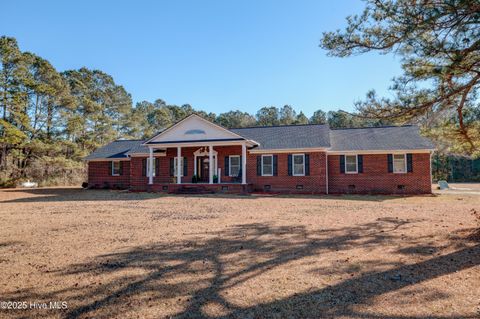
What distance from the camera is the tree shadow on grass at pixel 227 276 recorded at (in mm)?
3588

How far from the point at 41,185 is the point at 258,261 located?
106 ft

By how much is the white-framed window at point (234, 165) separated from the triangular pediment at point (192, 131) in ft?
6.57

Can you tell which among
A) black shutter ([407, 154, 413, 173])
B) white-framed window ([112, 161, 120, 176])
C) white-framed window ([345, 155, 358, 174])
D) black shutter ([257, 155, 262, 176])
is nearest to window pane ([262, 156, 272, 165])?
black shutter ([257, 155, 262, 176])

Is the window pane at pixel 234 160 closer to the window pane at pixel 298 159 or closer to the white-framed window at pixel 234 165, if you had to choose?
the white-framed window at pixel 234 165

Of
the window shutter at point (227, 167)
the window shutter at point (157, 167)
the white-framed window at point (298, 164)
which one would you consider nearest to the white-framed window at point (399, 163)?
the white-framed window at point (298, 164)

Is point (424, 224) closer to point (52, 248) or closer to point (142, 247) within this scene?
point (142, 247)

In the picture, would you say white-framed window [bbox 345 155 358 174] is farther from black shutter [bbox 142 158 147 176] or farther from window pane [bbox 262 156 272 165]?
black shutter [bbox 142 158 147 176]

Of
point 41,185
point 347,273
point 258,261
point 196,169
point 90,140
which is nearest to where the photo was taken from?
point 347,273

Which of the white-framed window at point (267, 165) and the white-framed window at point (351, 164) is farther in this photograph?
the white-framed window at point (267, 165)

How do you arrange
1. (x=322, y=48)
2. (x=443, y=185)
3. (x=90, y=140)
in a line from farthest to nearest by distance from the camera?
(x=90, y=140), (x=443, y=185), (x=322, y=48)

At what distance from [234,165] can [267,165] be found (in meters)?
2.50

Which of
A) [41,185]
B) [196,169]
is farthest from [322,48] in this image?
[41,185]

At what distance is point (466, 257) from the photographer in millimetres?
5414

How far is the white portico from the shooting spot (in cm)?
2025
